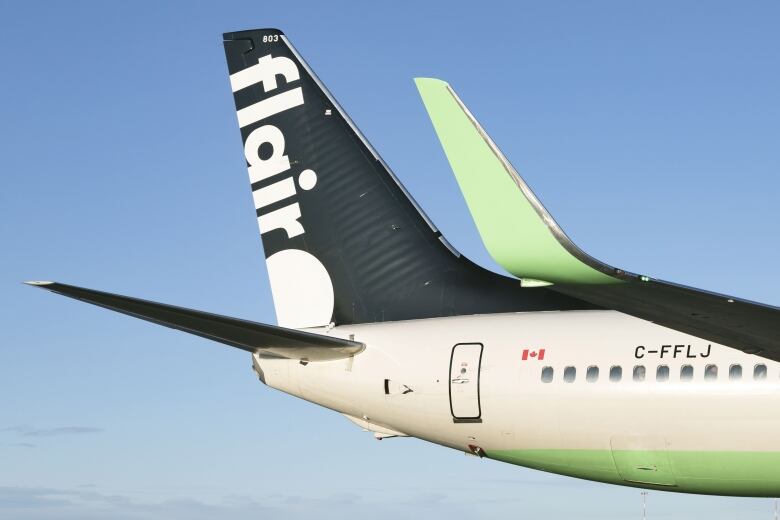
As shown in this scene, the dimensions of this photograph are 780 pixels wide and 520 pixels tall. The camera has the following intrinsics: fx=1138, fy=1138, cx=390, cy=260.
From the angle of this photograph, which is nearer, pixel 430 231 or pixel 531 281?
pixel 531 281

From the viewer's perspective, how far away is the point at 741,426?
15.8 meters

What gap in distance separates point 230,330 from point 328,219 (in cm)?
383

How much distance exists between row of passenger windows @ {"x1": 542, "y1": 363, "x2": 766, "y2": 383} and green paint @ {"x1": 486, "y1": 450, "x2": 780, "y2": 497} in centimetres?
107

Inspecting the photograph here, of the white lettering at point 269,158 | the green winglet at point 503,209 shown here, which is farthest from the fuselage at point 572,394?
the green winglet at point 503,209

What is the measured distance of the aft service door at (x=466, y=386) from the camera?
57.4 feet

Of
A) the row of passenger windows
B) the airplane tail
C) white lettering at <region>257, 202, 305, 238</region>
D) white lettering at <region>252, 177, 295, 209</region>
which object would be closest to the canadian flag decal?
the row of passenger windows

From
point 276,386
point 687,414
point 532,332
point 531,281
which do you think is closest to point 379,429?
point 276,386

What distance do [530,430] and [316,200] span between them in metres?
6.14

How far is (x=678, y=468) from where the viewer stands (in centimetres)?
1644

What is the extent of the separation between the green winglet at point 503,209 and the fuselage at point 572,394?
19.9 feet

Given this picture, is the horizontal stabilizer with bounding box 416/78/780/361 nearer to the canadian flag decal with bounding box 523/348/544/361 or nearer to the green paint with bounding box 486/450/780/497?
the green paint with bounding box 486/450/780/497

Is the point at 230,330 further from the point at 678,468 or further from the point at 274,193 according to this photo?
the point at 678,468

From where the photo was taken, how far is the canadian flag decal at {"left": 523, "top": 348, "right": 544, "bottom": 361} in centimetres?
1727

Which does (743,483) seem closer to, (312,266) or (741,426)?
(741,426)
